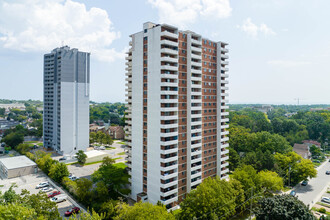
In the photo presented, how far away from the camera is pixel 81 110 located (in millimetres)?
72688

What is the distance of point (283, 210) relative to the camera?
2742cm

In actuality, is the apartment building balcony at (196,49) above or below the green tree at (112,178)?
above

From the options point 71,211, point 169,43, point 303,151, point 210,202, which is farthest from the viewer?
point 303,151

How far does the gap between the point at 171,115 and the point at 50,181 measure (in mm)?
33590

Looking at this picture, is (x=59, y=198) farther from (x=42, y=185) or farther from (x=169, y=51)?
(x=169, y=51)

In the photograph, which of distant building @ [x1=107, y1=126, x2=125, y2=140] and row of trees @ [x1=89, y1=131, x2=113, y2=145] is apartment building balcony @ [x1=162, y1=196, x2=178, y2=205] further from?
distant building @ [x1=107, y1=126, x2=125, y2=140]

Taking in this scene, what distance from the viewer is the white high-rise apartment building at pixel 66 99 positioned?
69.1 m

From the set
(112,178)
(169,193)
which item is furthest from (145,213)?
(112,178)

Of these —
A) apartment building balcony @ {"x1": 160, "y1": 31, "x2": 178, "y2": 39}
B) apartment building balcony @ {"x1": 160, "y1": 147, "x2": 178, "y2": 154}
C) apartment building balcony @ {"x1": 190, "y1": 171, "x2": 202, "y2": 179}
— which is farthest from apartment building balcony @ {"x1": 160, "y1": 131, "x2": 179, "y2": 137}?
apartment building balcony @ {"x1": 160, "y1": 31, "x2": 178, "y2": 39}

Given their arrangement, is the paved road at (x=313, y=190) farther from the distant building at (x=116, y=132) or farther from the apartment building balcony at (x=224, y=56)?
the distant building at (x=116, y=132)

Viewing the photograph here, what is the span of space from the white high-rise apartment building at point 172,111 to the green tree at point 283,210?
1328 cm

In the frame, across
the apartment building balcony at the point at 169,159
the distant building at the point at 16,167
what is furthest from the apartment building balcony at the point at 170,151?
the distant building at the point at 16,167

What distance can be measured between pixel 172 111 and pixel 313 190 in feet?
120

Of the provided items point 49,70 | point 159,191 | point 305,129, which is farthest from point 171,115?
point 305,129
